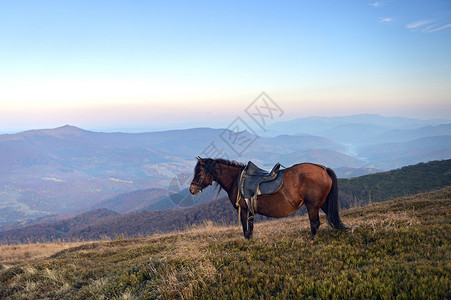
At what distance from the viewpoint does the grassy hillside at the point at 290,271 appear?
4012 millimetres

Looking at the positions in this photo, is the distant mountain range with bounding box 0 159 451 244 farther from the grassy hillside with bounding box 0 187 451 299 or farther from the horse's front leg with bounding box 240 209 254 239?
the horse's front leg with bounding box 240 209 254 239

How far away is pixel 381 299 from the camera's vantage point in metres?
3.60

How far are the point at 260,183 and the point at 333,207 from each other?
2.18 m

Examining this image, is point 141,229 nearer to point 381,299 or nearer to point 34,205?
point 381,299

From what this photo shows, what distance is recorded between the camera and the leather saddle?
7.18m

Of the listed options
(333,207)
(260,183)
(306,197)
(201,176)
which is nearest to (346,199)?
(333,207)

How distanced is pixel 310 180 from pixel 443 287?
357cm

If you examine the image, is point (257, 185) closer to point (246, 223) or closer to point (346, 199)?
point (246, 223)

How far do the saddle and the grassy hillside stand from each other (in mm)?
1254

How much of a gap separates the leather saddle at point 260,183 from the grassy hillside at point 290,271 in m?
1.44

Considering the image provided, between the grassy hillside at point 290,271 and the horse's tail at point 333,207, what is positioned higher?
the horse's tail at point 333,207

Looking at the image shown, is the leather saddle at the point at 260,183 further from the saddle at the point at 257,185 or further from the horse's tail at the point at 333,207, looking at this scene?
the horse's tail at the point at 333,207

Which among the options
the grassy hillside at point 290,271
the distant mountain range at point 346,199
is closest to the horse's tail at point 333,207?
the grassy hillside at point 290,271

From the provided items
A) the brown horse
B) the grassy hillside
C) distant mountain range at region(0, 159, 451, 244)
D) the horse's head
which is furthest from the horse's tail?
distant mountain range at region(0, 159, 451, 244)
